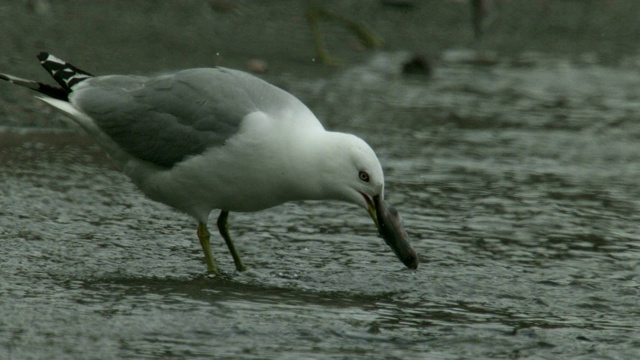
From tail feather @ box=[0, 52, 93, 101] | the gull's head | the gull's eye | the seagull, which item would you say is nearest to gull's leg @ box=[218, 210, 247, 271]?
the seagull

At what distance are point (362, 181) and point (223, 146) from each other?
567 millimetres

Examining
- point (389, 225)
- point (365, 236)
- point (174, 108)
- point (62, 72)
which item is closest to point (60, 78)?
point (62, 72)

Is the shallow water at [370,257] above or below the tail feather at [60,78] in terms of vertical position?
below

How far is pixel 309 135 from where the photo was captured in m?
4.74

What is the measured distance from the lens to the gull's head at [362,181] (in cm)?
461

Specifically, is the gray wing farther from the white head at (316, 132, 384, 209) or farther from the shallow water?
the shallow water

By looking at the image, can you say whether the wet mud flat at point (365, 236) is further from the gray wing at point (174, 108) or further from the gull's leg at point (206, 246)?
the gray wing at point (174, 108)

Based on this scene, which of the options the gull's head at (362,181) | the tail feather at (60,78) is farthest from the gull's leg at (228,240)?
the tail feather at (60,78)

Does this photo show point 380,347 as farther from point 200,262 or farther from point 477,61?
point 477,61

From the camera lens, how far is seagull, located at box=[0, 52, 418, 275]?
4.68 m

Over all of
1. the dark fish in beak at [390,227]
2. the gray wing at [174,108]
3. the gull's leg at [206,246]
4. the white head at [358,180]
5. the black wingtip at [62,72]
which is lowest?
the gull's leg at [206,246]

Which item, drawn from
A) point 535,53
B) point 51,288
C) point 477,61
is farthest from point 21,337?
point 535,53

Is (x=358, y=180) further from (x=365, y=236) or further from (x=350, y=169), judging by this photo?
(x=365, y=236)

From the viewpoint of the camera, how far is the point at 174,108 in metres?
5.05
